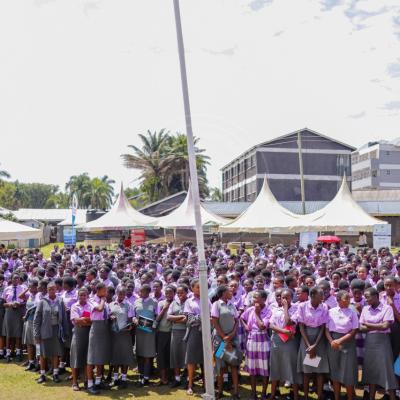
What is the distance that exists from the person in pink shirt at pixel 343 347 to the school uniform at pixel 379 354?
175 millimetres

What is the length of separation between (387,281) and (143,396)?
12.7ft

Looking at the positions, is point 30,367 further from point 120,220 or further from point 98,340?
point 120,220

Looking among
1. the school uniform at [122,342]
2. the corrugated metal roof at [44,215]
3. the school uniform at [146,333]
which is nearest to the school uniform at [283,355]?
the school uniform at [146,333]

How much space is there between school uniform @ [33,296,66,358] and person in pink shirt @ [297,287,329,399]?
12.5 feet

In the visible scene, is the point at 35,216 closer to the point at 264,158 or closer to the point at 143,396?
the point at 264,158

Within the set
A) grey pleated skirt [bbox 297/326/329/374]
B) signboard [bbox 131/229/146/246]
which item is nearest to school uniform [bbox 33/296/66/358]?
grey pleated skirt [bbox 297/326/329/374]

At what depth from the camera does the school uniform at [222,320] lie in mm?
7039

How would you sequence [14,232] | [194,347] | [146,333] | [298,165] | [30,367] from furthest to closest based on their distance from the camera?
1. [298,165]
2. [14,232]
3. [30,367]
4. [146,333]
5. [194,347]

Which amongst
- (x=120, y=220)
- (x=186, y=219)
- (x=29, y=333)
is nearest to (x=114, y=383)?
(x=29, y=333)

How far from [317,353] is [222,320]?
135cm

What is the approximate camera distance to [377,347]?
642 centimetres

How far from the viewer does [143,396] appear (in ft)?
24.0

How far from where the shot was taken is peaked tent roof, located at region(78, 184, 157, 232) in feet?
82.3

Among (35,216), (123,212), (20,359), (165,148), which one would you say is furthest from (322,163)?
(20,359)
